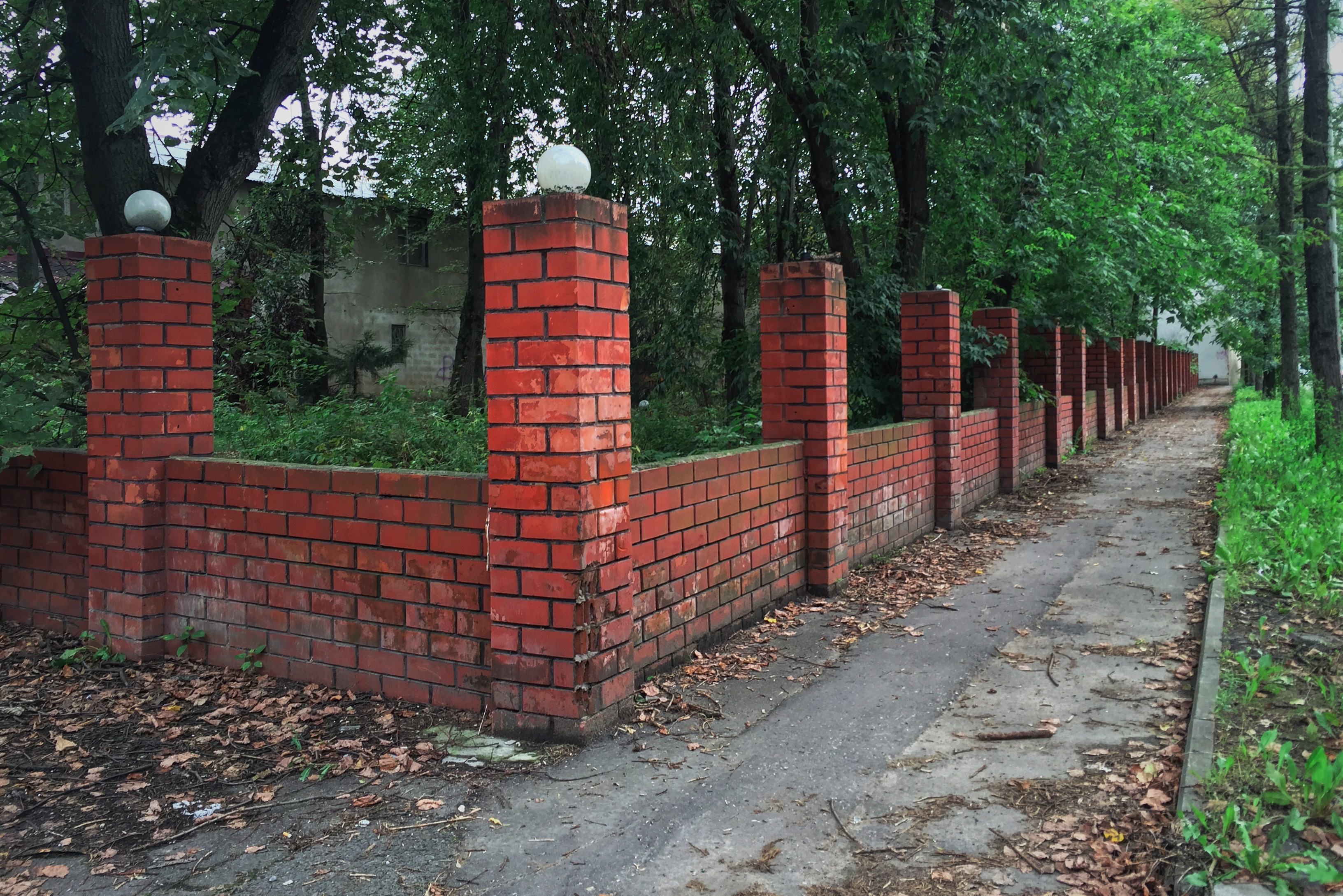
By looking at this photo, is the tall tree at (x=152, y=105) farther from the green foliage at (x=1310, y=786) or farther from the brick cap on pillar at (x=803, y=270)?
the green foliage at (x=1310, y=786)

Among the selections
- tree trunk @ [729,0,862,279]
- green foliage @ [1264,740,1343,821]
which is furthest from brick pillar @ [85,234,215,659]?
tree trunk @ [729,0,862,279]

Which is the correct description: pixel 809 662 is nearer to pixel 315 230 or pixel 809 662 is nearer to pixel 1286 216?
pixel 315 230

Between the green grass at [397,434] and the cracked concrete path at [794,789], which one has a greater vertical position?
the green grass at [397,434]

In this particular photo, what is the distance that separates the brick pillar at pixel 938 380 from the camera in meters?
9.43

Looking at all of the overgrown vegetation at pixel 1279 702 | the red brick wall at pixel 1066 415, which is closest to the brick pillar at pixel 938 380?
the overgrown vegetation at pixel 1279 702

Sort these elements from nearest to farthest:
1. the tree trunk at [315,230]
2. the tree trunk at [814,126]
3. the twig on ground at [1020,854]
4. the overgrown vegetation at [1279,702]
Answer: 1. the overgrown vegetation at [1279,702]
2. the twig on ground at [1020,854]
3. the tree trunk at [814,126]
4. the tree trunk at [315,230]

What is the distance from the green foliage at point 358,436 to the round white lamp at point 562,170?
219cm

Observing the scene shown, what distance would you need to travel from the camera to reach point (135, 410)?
5.04m

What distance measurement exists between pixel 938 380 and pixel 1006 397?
3022 mm

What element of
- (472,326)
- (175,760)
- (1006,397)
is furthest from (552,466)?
(472,326)

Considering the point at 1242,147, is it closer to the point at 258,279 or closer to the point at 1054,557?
→ the point at 1054,557

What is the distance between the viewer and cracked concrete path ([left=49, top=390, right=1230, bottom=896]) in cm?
306

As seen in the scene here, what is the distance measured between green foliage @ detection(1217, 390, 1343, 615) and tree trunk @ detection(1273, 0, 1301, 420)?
2.70 metres

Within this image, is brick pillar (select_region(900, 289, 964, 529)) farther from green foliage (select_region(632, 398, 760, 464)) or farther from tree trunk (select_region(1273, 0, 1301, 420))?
tree trunk (select_region(1273, 0, 1301, 420))
